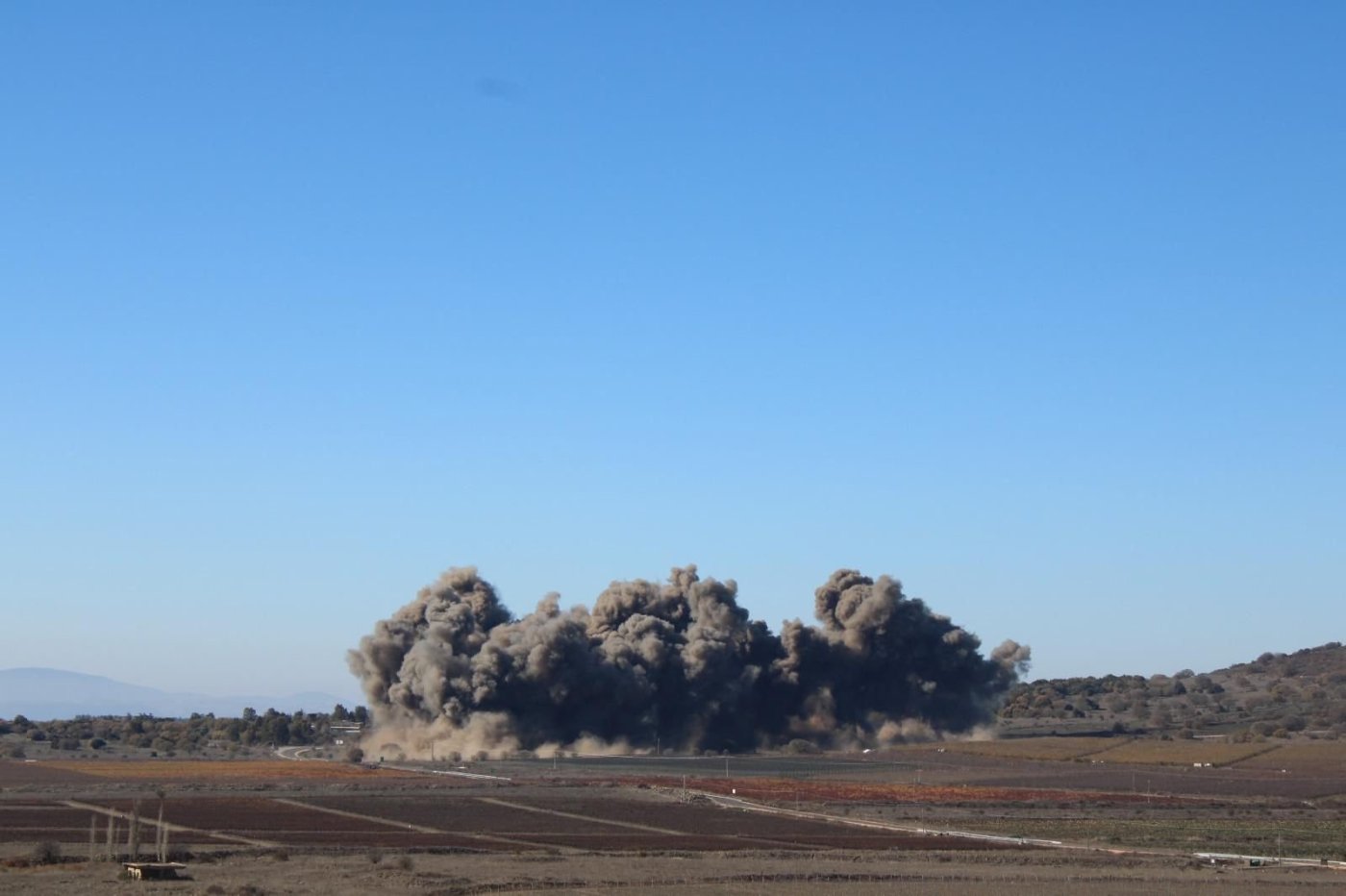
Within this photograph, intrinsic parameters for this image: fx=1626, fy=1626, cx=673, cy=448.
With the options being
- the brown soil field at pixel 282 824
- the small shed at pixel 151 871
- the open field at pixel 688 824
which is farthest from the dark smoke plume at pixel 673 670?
the small shed at pixel 151 871

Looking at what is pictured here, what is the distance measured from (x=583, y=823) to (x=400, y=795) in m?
17.7

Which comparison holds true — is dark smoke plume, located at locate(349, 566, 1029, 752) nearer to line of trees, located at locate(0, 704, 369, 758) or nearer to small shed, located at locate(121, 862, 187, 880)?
line of trees, located at locate(0, 704, 369, 758)

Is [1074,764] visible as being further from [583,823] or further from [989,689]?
[583,823]

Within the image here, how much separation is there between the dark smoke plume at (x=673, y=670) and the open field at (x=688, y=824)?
374 inches

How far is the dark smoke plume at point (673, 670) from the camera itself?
117 metres

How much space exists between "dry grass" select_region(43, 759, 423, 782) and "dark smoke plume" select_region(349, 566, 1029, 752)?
11.5m

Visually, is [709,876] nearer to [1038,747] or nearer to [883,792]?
[883,792]

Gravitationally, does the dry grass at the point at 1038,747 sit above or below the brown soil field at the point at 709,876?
Result: above

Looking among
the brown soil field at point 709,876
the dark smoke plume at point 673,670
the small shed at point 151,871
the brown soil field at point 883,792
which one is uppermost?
the dark smoke plume at point 673,670

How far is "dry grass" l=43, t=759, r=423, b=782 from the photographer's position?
9144 cm

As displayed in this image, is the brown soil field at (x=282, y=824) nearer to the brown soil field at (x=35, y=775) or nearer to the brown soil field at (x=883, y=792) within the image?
the brown soil field at (x=35, y=775)

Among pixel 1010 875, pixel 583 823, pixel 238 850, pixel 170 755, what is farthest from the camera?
pixel 170 755

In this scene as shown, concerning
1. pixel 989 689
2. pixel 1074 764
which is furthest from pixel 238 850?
pixel 989 689

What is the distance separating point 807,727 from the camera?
428ft
